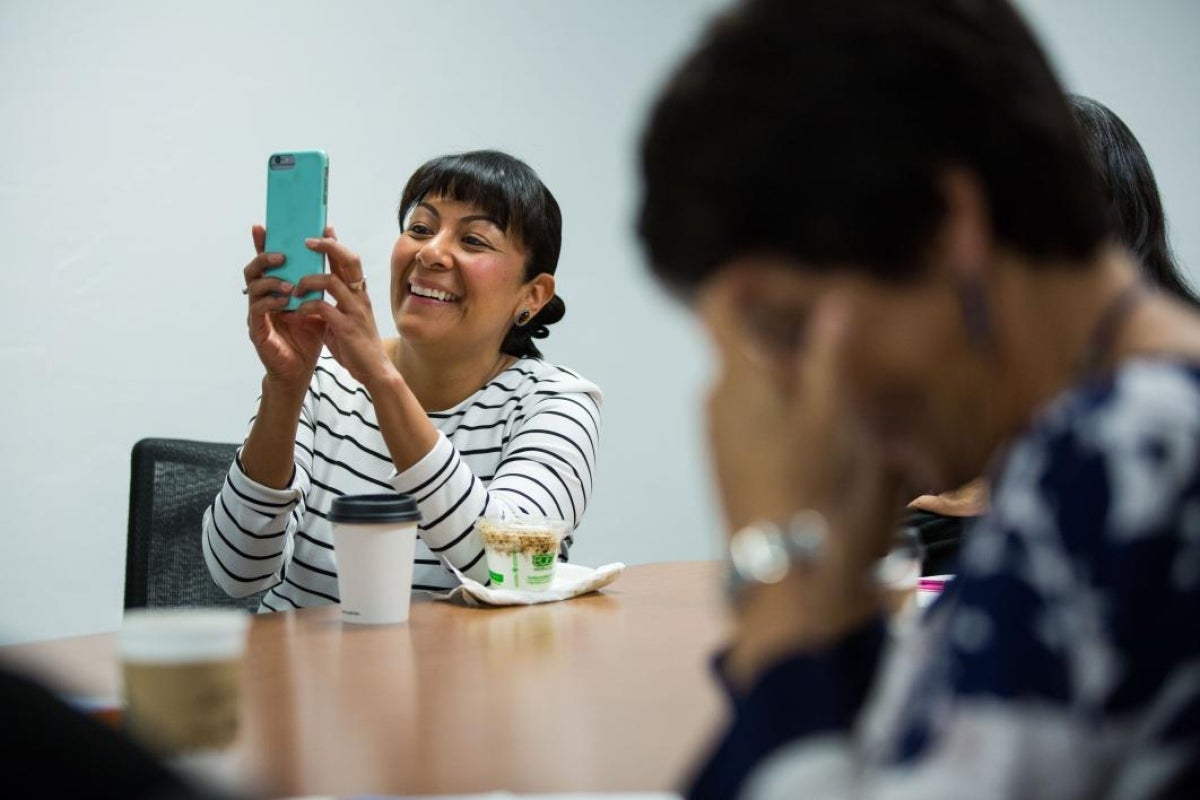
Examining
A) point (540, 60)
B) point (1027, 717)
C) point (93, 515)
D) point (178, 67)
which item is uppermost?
point (540, 60)

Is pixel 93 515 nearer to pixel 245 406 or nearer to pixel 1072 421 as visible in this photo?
pixel 245 406

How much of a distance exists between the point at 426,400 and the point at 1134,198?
3.79 feet

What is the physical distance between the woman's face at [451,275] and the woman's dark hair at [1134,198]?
94cm

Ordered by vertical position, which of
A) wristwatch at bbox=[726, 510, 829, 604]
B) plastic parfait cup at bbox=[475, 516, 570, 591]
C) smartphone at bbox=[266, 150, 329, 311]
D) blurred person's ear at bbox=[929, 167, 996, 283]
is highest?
smartphone at bbox=[266, 150, 329, 311]

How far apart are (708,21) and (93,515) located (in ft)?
7.33

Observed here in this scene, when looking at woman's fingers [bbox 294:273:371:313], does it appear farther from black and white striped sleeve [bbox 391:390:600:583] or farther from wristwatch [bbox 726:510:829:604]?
wristwatch [bbox 726:510:829:604]

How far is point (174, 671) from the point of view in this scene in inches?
30.8

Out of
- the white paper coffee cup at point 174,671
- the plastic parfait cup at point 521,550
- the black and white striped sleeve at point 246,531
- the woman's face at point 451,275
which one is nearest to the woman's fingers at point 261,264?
the black and white striped sleeve at point 246,531

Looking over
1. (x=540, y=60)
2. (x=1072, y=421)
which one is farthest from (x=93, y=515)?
(x=1072, y=421)

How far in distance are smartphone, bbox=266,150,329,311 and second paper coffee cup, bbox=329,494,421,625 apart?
0.43 metres

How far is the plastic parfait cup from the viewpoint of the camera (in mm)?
1449

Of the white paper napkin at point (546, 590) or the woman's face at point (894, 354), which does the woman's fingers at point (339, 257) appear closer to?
the white paper napkin at point (546, 590)

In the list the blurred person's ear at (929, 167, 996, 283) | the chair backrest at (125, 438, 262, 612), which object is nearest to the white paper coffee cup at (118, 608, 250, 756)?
the blurred person's ear at (929, 167, 996, 283)

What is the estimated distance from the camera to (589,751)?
845 millimetres
